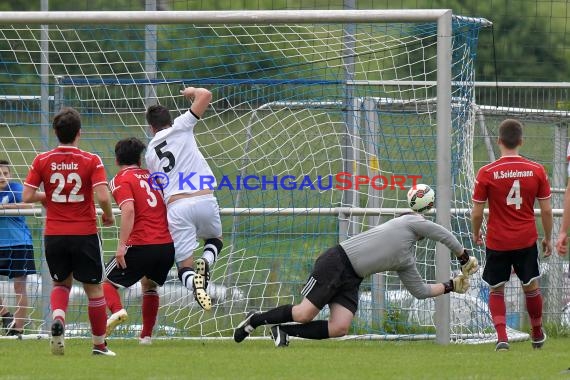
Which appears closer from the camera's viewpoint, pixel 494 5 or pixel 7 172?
A: pixel 7 172

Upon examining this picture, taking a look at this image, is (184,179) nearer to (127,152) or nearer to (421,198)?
(127,152)

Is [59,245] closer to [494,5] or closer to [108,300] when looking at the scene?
[108,300]

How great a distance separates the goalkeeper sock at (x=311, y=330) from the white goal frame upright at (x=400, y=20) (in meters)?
1.22

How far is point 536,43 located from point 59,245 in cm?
1173

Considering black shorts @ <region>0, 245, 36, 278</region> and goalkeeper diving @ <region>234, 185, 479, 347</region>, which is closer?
goalkeeper diving @ <region>234, 185, 479, 347</region>

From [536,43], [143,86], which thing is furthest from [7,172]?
[536,43]

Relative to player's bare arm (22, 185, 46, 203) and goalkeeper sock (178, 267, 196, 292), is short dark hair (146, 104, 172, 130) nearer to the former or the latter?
Result: goalkeeper sock (178, 267, 196, 292)

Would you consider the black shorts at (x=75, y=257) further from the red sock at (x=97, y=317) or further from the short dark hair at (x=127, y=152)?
the short dark hair at (x=127, y=152)

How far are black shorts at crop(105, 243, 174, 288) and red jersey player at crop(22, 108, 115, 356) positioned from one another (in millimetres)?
975

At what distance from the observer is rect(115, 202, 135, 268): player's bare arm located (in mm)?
10586

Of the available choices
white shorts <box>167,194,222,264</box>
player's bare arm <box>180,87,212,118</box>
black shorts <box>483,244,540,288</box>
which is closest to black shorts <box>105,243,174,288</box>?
white shorts <box>167,194,222,264</box>

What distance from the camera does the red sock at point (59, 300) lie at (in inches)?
397

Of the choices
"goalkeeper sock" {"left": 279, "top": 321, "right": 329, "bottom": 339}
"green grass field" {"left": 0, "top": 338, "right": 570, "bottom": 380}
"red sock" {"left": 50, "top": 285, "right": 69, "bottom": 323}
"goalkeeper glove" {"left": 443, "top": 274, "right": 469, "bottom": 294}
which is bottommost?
"green grass field" {"left": 0, "top": 338, "right": 570, "bottom": 380}

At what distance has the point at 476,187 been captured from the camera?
1091cm
